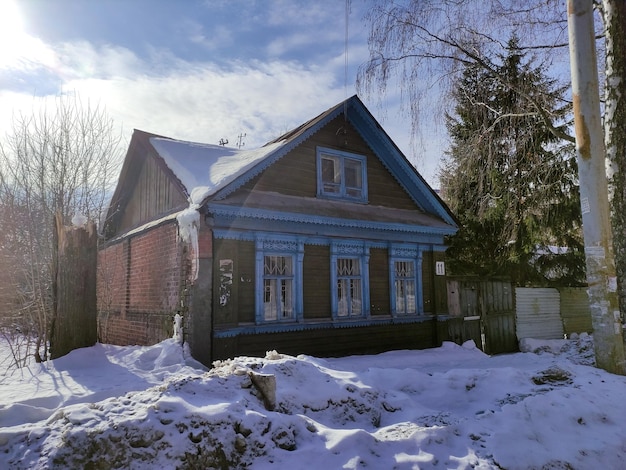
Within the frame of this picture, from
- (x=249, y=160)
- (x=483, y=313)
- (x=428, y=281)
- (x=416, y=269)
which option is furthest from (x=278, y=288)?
(x=483, y=313)

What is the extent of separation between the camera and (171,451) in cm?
334

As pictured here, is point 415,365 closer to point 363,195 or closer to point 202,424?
point 363,195

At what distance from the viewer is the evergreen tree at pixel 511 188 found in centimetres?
1012

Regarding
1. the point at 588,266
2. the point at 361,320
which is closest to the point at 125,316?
the point at 361,320

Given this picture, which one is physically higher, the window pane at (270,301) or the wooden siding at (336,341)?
the window pane at (270,301)

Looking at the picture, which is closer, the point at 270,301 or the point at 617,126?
the point at 617,126

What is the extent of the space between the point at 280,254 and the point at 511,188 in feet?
25.7

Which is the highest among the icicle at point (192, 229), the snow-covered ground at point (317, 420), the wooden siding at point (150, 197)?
the wooden siding at point (150, 197)

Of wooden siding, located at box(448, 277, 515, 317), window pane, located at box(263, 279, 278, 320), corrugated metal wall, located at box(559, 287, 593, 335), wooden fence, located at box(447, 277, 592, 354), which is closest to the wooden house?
window pane, located at box(263, 279, 278, 320)

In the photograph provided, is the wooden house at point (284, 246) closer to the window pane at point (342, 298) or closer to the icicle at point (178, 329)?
the window pane at point (342, 298)

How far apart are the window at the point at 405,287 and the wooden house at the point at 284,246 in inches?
1.3

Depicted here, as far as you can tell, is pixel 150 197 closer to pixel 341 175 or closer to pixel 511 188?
pixel 341 175

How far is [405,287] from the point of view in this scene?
11.8 meters

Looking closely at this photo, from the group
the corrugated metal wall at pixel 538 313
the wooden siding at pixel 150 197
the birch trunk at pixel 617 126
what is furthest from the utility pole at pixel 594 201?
→ the corrugated metal wall at pixel 538 313
